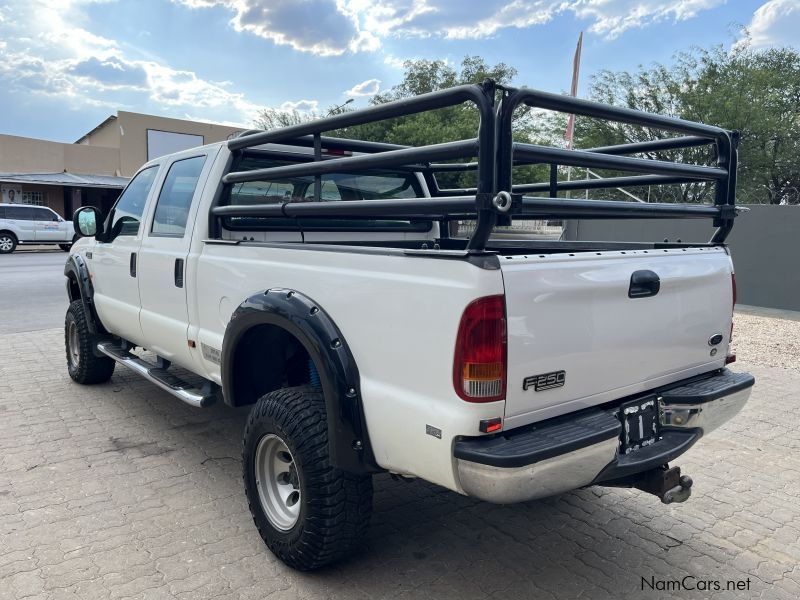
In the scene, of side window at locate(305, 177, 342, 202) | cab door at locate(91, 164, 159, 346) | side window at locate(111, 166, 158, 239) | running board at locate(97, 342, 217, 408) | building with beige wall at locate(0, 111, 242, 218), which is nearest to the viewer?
running board at locate(97, 342, 217, 408)

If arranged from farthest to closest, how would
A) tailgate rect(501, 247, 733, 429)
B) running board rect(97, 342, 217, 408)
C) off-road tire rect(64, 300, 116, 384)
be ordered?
off-road tire rect(64, 300, 116, 384) < running board rect(97, 342, 217, 408) < tailgate rect(501, 247, 733, 429)

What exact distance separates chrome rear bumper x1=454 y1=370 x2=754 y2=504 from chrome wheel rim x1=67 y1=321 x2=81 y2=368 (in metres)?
4.66

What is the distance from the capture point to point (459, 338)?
2172 millimetres

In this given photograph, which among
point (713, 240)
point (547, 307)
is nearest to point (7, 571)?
point (547, 307)

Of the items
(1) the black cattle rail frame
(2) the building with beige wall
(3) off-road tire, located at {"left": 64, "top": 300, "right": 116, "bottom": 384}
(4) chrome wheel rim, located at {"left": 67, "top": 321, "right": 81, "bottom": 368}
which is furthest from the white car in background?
(1) the black cattle rail frame

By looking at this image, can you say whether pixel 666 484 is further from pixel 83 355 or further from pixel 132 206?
pixel 83 355

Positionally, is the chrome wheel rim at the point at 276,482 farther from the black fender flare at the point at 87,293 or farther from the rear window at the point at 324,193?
the black fender flare at the point at 87,293

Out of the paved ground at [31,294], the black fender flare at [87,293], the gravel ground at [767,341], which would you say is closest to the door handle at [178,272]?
the black fender flare at [87,293]

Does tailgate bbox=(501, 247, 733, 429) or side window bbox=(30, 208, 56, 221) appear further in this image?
side window bbox=(30, 208, 56, 221)

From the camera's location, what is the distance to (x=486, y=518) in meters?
3.41

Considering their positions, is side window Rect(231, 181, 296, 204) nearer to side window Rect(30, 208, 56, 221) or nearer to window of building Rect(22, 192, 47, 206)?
side window Rect(30, 208, 56, 221)

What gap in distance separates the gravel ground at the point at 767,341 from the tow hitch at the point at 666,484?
5.11 metres

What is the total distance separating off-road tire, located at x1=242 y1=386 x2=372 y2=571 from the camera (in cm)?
265

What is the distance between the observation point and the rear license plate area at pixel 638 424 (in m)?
2.62
